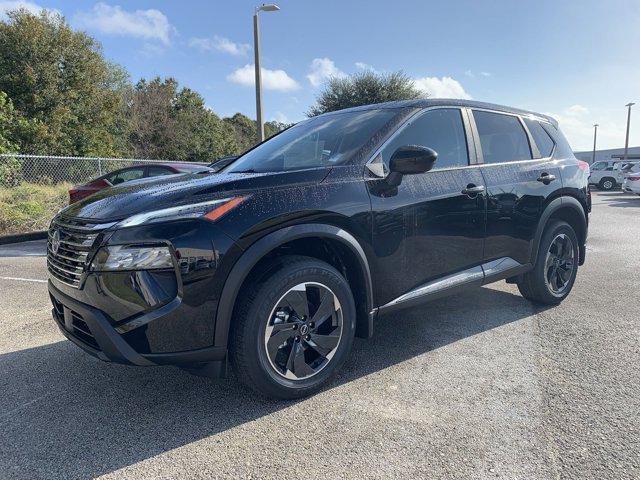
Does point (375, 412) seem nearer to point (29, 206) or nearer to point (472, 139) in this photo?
point (472, 139)

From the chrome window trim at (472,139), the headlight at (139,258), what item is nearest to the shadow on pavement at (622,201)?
the chrome window trim at (472,139)

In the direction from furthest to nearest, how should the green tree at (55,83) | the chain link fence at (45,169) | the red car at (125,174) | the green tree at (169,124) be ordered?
the green tree at (169,124) → the green tree at (55,83) → the chain link fence at (45,169) → the red car at (125,174)

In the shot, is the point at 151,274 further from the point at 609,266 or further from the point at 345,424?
the point at 609,266

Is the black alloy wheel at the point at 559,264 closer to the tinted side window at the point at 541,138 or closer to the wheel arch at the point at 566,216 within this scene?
the wheel arch at the point at 566,216

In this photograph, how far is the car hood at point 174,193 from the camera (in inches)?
95.0

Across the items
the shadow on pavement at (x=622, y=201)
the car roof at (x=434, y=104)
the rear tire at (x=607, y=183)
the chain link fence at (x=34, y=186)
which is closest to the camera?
the car roof at (x=434, y=104)

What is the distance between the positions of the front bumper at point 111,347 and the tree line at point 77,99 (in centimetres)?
1825

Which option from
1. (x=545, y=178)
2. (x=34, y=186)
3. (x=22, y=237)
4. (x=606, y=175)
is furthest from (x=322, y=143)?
(x=606, y=175)

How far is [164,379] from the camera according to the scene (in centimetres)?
299

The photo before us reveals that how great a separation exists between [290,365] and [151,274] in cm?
95

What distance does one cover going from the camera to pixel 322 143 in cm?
340

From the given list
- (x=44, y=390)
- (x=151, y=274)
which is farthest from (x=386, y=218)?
(x=44, y=390)

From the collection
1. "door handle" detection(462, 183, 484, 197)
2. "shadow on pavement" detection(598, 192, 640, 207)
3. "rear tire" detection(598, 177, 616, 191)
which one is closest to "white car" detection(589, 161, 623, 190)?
"rear tire" detection(598, 177, 616, 191)

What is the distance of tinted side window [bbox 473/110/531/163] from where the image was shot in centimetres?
382
